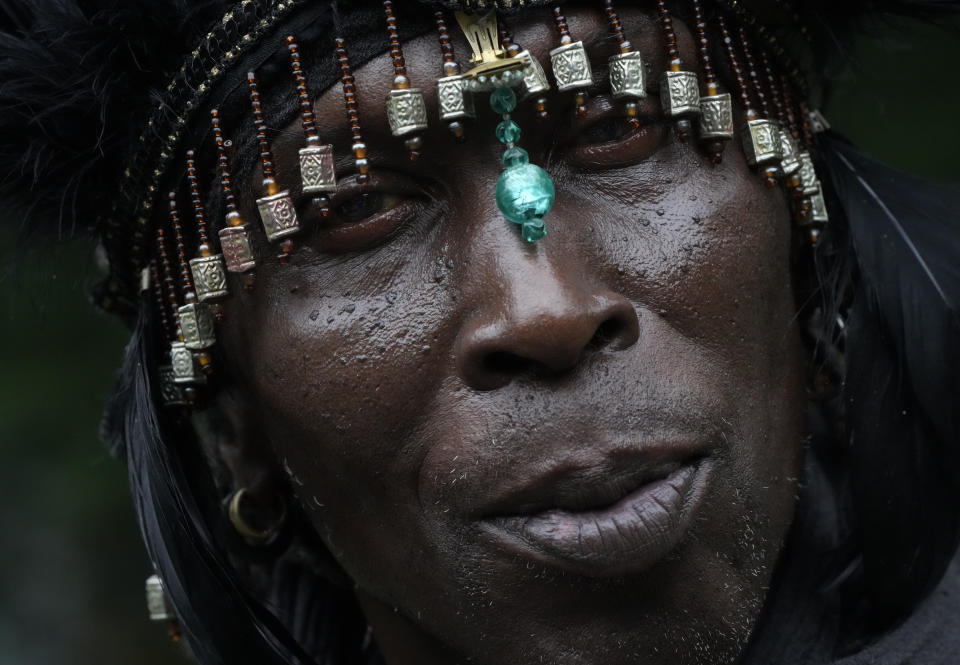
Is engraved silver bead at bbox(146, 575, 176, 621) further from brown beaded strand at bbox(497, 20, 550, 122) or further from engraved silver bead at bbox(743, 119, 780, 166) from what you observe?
engraved silver bead at bbox(743, 119, 780, 166)

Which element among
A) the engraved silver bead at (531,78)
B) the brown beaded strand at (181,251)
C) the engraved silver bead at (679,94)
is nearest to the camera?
the engraved silver bead at (531,78)

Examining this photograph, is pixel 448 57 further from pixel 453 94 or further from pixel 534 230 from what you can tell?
pixel 534 230

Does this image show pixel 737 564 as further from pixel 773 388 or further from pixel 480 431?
pixel 480 431

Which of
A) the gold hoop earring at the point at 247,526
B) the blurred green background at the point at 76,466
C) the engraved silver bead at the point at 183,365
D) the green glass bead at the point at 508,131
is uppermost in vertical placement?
the green glass bead at the point at 508,131

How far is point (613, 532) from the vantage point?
80.4 inches

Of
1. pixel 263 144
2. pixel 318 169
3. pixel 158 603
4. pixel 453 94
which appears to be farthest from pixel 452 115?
pixel 158 603

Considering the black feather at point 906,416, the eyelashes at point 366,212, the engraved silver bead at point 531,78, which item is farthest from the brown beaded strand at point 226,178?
the black feather at point 906,416

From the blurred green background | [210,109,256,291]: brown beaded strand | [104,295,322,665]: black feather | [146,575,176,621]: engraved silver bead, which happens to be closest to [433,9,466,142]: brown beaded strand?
[210,109,256,291]: brown beaded strand

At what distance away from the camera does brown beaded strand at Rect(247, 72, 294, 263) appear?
7.37ft

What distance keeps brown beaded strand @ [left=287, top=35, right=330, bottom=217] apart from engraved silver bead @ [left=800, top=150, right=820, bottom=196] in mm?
950

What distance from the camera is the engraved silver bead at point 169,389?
8.67 feet

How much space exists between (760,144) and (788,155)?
10 cm

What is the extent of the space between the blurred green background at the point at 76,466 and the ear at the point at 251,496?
5.60 feet

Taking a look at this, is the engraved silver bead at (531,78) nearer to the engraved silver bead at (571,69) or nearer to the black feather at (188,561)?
the engraved silver bead at (571,69)
